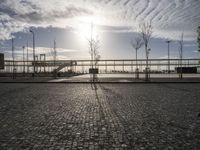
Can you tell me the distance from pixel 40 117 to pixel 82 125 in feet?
6.00

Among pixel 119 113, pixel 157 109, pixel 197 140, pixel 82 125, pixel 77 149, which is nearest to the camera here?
pixel 77 149

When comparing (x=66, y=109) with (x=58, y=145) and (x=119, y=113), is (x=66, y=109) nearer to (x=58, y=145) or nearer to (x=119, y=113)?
(x=119, y=113)

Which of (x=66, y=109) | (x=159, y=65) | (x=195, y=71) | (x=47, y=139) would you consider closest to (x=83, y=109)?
(x=66, y=109)

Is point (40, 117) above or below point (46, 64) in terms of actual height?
below

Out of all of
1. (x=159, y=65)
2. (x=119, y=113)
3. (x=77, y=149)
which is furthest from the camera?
(x=159, y=65)

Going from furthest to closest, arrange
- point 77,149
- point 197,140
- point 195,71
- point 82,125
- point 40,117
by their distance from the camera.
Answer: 1. point 195,71
2. point 40,117
3. point 82,125
4. point 197,140
5. point 77,149

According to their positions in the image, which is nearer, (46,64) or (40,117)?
(40,117)

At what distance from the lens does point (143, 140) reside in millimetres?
5102

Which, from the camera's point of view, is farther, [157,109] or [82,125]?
[157,109]

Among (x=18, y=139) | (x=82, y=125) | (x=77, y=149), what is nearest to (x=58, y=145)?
(x=77, y=149)

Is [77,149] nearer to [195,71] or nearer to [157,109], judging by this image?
[157,109]

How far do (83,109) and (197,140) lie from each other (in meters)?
4.89

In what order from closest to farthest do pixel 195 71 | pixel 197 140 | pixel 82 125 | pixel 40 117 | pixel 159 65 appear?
pixel 197 140
pixel 82 125
pixel 40 117
pixel 159 65
pixel 195 71

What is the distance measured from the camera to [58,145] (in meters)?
4.79
